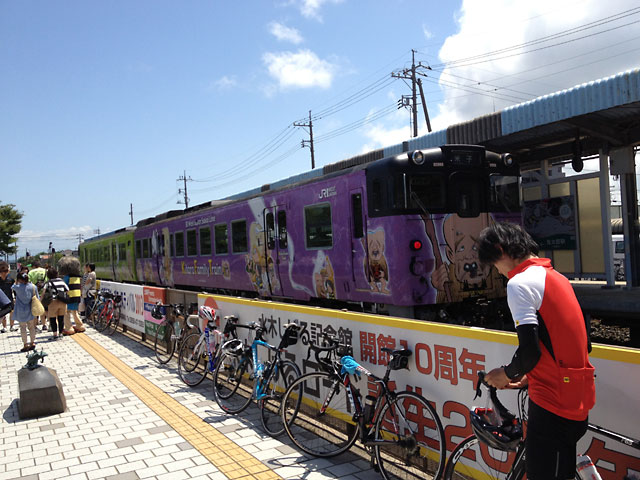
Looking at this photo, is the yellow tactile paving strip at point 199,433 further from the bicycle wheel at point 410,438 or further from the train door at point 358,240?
the train door at point 358,240

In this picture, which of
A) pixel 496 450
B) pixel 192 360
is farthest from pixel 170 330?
pixel 496 450

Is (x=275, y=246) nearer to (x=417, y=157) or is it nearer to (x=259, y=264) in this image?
(x=259, y=264)

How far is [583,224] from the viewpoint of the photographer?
13.5 metres

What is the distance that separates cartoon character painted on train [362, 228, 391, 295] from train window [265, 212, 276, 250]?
10.1ft

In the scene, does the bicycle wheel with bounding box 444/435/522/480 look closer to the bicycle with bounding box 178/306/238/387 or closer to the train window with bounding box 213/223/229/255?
the bicycle with bounding box 178/306/238/387

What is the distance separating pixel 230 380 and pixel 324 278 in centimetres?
317

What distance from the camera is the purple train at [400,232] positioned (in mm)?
7410

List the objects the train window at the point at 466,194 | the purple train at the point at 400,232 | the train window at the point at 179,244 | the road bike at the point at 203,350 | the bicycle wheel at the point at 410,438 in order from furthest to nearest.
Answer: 1. the train window at the point at 179,244
2. the train window at the point at 466,194
3. the purple train at the point at 400,232
4. the road bike at the point at 203,350
5. the bicycle wheel at the point at 410,438

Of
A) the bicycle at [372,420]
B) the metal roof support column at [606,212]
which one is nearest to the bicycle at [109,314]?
the bicycle at [372,420]

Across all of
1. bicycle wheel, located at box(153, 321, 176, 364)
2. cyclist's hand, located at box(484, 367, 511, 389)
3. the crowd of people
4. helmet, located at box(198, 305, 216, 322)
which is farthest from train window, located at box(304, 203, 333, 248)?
cyclist's hand, located at box(484, 367, 511, 389)

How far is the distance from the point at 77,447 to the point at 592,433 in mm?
4633

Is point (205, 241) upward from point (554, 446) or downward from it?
upward

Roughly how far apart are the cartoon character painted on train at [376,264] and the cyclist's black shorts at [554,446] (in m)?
5.08

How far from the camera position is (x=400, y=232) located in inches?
289
